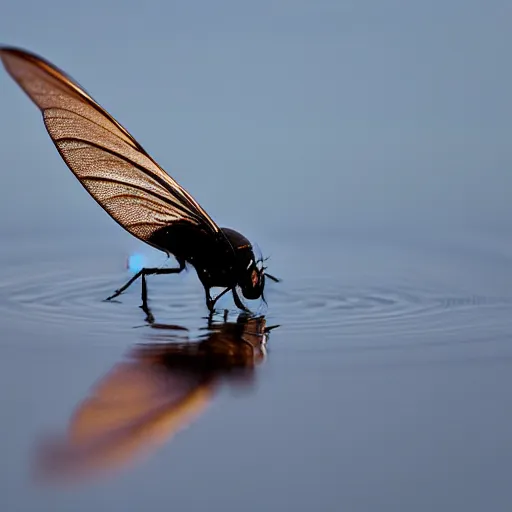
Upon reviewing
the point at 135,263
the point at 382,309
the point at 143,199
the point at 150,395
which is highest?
the point at 143,199

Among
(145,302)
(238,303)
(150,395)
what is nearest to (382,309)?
(238,303)

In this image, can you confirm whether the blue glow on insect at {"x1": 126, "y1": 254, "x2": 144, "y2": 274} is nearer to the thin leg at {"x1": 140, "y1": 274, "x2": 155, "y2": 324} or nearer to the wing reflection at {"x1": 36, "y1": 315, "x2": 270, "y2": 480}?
the thin leg at {"x1": 140, "y1": 274, "x2": 155, "y2": 324}

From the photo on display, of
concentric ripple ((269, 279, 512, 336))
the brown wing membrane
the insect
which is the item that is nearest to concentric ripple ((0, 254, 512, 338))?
concentric ripple ((269, 279, 512, 336))

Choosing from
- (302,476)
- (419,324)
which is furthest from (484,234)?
(302,476)

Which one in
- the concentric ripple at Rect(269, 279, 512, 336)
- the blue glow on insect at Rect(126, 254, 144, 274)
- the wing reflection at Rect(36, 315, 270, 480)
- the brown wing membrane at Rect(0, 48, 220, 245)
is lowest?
the wing reflection at Rect(36, 315, 270, 480)

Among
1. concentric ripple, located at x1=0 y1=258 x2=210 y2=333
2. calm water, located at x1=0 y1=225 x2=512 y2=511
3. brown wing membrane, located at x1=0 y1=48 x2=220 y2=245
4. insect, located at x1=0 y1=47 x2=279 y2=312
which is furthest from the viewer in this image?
concentric ripple, located at x1=0 y1=258 x2=210 y2=333

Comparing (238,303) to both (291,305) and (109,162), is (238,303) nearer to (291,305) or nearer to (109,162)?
(291,305)

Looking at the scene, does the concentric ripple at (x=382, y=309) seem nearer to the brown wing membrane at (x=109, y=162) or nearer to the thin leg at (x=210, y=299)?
the thin leg at (x=210, y=299)
